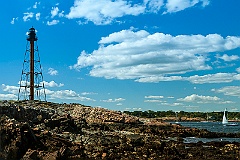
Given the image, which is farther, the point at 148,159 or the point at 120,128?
the point at 120,128

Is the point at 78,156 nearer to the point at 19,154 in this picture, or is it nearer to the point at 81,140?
the point at 19,154

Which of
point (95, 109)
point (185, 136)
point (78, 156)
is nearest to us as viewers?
point (78, 156)

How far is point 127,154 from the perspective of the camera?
3000cm

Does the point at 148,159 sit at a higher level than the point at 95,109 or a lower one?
lower

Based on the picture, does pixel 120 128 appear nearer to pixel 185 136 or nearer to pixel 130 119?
pixel 185 136

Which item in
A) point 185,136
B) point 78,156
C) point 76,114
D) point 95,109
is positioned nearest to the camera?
point 78,156

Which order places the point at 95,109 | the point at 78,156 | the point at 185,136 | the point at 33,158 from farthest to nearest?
the point at 95,109 < the point at 185,136 < the point at 78,156 < the point at 33,158

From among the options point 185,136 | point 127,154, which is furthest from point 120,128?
point 127,154

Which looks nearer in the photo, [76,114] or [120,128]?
[120,128]

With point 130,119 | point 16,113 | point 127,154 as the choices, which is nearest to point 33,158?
point 127,154

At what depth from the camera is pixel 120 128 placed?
54938 millimetres

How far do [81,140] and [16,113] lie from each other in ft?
33.5

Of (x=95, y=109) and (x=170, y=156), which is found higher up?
(x=95, y=109)

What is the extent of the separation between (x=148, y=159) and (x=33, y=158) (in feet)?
Answer: 23.9
